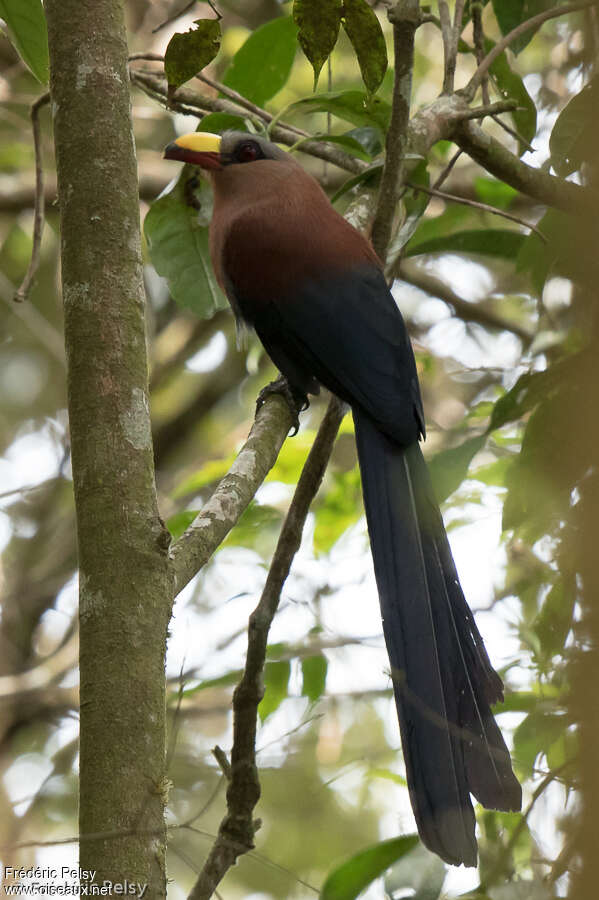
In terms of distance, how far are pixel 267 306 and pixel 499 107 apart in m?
0.92

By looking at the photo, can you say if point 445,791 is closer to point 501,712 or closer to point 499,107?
point 501,712

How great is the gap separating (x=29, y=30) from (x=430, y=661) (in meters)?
1.56

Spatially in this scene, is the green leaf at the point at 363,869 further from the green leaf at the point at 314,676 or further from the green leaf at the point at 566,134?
the green leaf at the point at 566,134

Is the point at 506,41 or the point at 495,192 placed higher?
the point at 495,192

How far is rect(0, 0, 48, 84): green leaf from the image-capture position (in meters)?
2.06

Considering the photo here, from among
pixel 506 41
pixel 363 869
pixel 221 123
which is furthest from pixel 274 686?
pixel 506 41

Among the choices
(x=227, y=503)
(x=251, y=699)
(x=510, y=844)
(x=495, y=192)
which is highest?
(x=495, y=192)

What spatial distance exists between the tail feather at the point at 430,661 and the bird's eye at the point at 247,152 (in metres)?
0.94

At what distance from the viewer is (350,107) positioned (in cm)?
261

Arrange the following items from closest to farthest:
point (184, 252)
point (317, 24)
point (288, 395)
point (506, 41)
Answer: point (317, 24) < point (506, 41) < point (288, 395) < point (184, 252)

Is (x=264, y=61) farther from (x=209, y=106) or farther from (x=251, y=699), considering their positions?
(x=251, y=699)

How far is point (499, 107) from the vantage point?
7.13ft

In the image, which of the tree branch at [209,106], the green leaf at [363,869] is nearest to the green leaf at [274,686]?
the green leaf at [363,869]

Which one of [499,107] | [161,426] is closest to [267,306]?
[499,107]
